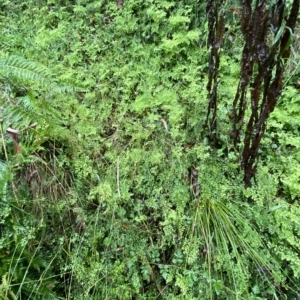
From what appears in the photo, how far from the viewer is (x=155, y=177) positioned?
1.81m

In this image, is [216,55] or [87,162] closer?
[216,55]

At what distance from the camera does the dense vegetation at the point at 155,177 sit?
1.51 meters

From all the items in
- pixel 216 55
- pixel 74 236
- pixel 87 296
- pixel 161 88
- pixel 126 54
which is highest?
pixel 216 55

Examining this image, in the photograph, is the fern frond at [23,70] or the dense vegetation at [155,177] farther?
the fern frond at [23,70]

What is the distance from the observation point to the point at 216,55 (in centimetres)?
142

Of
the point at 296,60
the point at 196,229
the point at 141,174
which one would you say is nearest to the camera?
the point at 196,229

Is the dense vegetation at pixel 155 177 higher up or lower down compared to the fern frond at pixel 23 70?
lower down

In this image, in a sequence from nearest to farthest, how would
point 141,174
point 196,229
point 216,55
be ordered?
1. point 216,55
2. point 196,229
3. point 141,174

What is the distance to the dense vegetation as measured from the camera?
1.51 meters

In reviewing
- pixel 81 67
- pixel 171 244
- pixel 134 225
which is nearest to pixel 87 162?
pixel 134 225

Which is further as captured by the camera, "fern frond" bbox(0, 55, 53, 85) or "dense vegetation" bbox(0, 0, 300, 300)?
"fern frond" bbox(0, 55, 53, 85)

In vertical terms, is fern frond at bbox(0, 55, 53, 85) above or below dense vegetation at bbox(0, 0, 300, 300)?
above

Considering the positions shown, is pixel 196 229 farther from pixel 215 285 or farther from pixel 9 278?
pixel 9 278

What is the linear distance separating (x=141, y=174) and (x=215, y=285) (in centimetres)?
70
